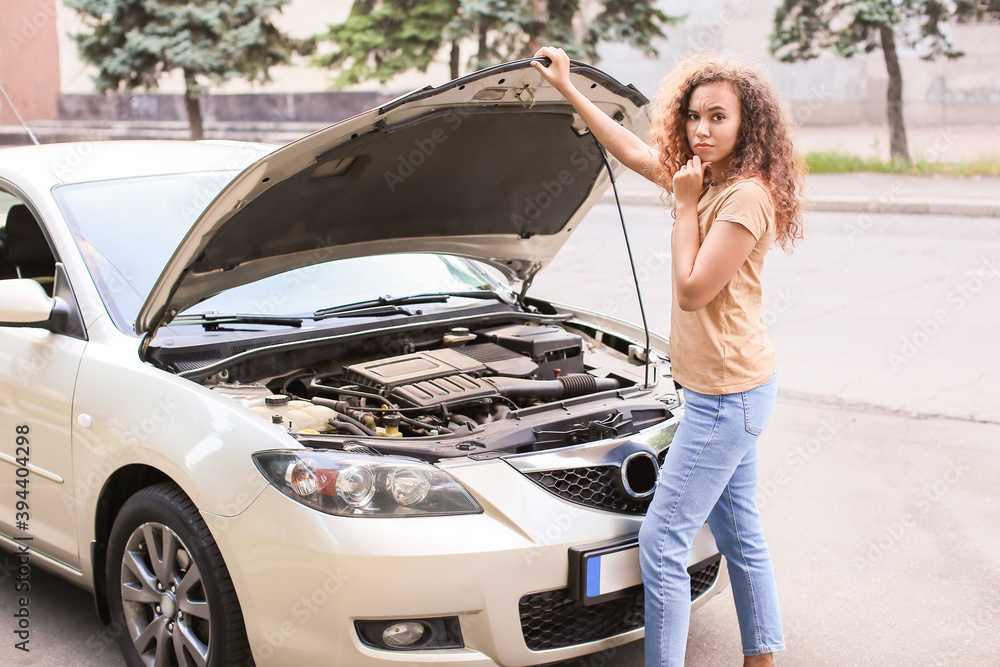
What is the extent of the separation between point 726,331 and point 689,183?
0.41 meters

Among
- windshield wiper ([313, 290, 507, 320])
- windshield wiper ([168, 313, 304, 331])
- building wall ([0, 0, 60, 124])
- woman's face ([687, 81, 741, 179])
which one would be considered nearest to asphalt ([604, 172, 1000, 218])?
windshield wiper ([313, 290, 507, 320])

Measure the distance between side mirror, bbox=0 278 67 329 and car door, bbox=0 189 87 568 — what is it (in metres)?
0.04

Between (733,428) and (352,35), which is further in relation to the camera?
(352,35)

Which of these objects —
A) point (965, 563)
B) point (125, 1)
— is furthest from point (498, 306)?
point (125, 1)

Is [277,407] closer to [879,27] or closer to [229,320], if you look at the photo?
[229,320]

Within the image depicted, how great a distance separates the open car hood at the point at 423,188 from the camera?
2.88 m

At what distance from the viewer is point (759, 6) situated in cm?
2255

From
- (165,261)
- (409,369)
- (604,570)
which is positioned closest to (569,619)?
(604,570)

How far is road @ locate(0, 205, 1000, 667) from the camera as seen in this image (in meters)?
3.37

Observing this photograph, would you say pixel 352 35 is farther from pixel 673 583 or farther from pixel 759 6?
pixel 673 583

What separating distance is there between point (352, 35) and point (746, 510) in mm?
15968

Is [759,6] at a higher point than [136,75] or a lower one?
higher

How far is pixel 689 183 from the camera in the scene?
2.52m

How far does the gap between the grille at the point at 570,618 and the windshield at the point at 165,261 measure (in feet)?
5.24
